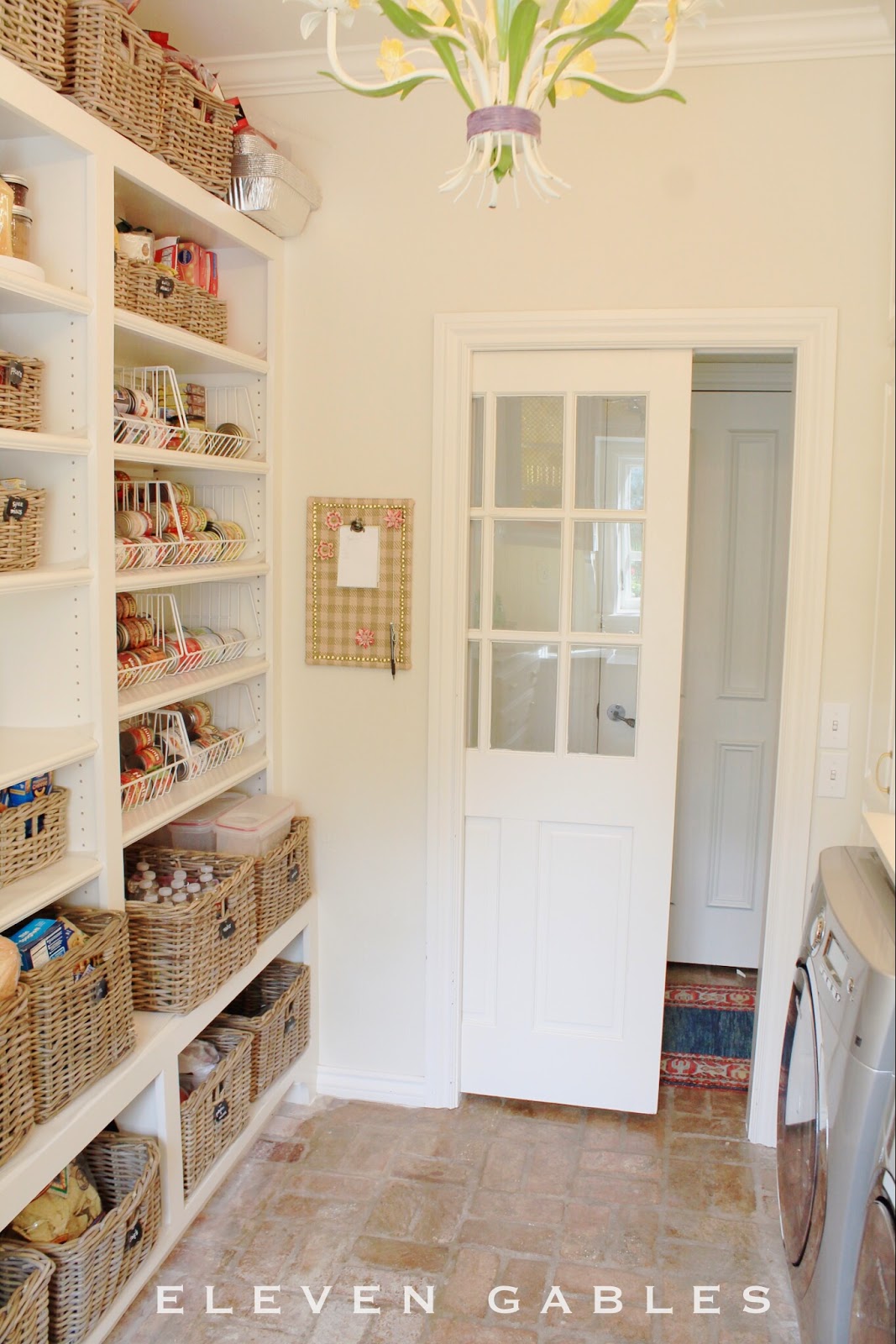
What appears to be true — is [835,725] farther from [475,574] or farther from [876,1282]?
[876,1282]

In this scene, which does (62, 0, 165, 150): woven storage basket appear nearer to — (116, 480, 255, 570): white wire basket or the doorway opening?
(116, 480, 255, 570): white wire basket

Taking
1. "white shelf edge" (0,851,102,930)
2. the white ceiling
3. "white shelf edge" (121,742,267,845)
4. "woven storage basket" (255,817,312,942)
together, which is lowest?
"woven storage basket" (255,817,312,942)

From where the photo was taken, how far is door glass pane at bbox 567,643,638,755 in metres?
2.59

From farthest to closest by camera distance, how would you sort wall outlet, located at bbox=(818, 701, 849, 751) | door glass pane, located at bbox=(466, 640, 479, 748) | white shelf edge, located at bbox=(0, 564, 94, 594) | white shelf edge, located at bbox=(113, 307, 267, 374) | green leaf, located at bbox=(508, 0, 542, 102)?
door glass pane, located at bbox=(466, 640, 479, 748) < wall outlet, located at bbox=(818, 701, 849, 751) < white shelf edge, located at bbox=(113, 307, 267, 374) < white shelf edge, located at bbox=(0, 564, 94, 594) < green leaf, located at bbox=(508, 0, 542, 102)

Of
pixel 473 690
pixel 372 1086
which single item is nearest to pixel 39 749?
pixel 473 690

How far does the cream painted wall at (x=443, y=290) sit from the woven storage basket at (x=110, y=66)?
0.66m

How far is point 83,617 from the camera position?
192 cm

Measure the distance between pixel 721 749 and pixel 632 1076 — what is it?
127 cm

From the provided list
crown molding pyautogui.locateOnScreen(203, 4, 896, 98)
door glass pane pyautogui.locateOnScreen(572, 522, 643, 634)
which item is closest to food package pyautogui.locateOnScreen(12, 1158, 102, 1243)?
door glass pane pyautogui.locateOnScreen(572, 522, 643, 634)

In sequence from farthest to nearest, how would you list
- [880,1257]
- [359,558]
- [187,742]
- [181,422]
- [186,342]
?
1. [359,558]
2. [187,742]
3. [181,422]
4. [186,342]
5. [880,1257]

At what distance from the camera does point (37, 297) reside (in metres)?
1.70

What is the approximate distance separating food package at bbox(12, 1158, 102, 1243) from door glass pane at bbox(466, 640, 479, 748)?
4.34 ft

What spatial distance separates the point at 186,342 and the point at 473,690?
3.55ft

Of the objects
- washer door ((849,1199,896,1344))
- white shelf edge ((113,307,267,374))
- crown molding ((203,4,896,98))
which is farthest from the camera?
crown molding ((203,4,896,98))
